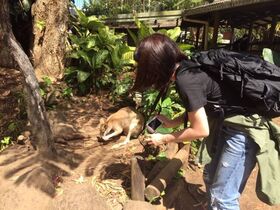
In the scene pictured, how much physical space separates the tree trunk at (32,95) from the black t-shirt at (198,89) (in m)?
2.24

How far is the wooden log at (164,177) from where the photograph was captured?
363cm

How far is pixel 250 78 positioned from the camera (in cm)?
260

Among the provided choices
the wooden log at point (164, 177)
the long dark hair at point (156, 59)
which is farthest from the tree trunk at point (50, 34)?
the long dark hair at point (156, 59)

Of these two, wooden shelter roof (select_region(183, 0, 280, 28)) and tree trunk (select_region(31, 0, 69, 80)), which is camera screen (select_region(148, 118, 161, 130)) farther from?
tree trunk (select_region(31, 0, 69, 80))

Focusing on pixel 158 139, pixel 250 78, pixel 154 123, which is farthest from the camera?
pixel 154 123

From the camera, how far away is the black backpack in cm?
258

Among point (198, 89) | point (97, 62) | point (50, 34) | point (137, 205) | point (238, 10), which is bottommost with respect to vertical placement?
point (137, 205)

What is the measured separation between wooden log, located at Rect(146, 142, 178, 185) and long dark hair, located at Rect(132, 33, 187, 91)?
1.68 metres

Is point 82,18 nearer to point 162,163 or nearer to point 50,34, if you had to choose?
point 50,34

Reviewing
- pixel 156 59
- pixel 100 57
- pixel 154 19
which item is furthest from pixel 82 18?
pixel 156 59

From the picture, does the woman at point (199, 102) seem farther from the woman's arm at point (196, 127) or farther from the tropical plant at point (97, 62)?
the tropical plant at point (97, 62)

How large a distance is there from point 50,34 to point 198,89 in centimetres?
647

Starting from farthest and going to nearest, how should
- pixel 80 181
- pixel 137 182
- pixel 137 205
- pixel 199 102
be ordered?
1. pixel 80 181
2. pixel 137 182
3. pixel 137 205
4. pixel 199 102

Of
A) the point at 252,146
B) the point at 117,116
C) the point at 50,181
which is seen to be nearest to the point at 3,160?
the point at 50,181
